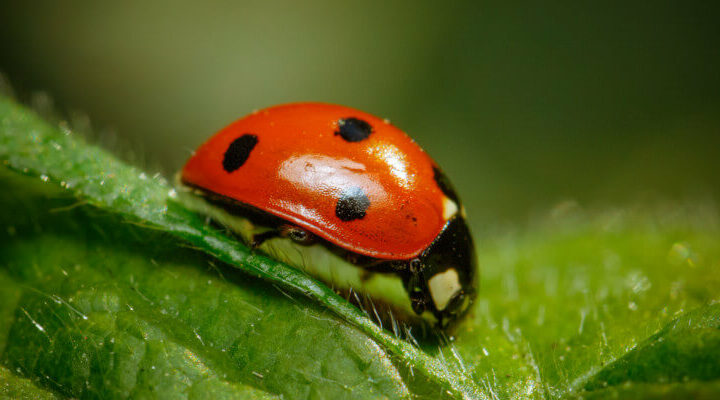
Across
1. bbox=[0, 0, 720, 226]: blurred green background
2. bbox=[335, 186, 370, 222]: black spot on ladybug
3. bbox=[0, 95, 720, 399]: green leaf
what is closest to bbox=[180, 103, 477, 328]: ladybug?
bbox=[335, 186, 370, 222]: black spot on ladybug

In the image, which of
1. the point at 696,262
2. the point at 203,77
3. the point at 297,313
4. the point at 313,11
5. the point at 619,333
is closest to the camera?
the point at 297,313

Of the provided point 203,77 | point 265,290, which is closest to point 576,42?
point 203,77

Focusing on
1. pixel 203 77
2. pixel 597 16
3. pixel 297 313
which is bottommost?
pixel 203 77

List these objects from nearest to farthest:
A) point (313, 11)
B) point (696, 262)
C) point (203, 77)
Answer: point (696, 262)
point (203, 77)
point (313, 11)

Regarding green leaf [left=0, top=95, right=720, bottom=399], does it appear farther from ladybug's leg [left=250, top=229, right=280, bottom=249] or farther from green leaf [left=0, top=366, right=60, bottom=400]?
ladybug's leg [left=250, top=229, right=280, bottom=249]

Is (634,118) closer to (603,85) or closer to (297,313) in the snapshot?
(603,85)

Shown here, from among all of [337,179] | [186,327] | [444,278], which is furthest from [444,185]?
[186,327]
